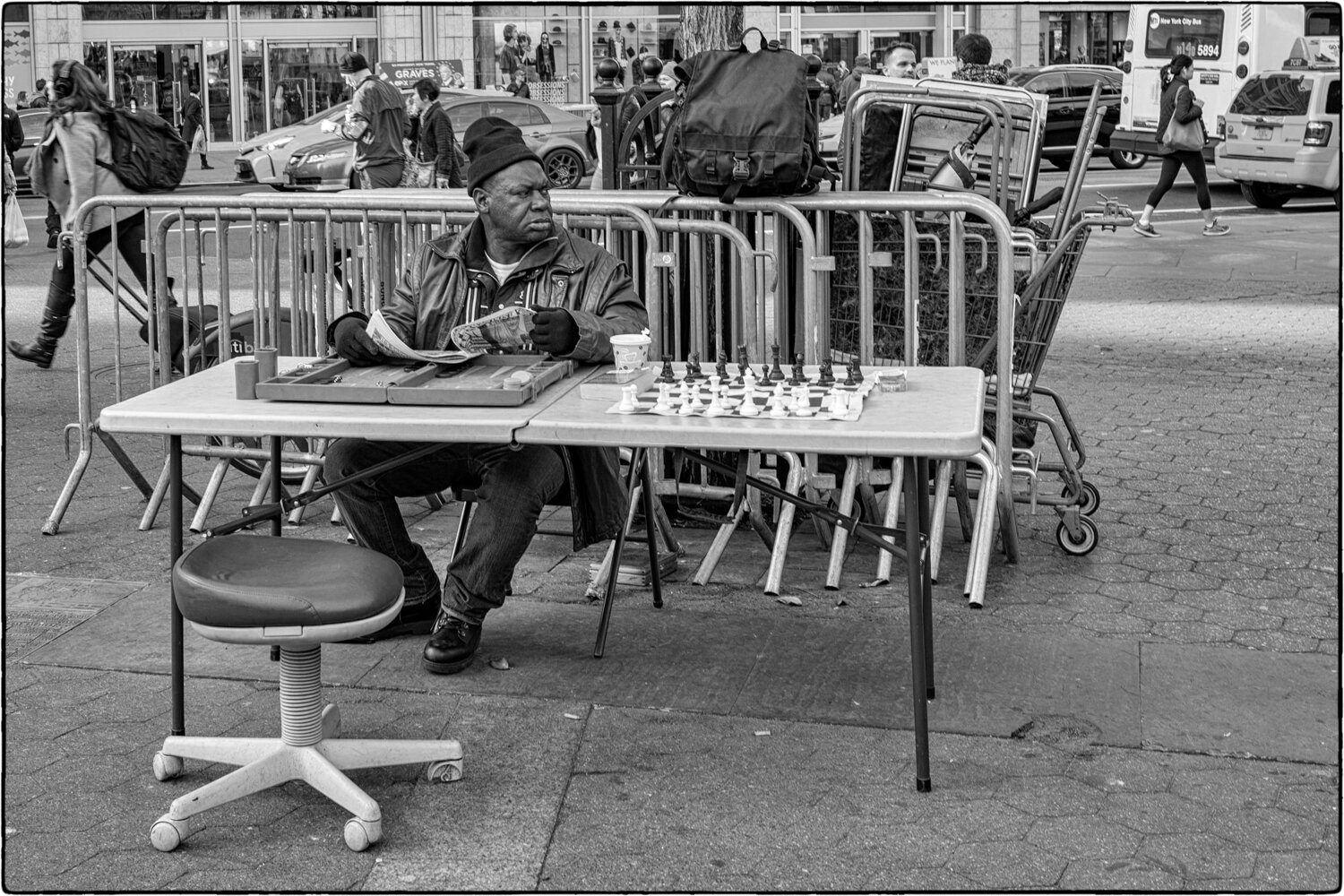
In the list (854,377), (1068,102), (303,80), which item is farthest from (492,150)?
(303,80)

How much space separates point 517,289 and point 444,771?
1645 millimetres

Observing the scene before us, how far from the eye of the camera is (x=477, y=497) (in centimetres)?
469

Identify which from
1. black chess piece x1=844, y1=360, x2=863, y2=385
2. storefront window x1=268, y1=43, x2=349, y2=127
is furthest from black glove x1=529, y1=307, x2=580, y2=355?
storefront window x1=268, y1=43, x2=349, y2=127

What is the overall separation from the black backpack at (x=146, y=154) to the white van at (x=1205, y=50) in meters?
15.4

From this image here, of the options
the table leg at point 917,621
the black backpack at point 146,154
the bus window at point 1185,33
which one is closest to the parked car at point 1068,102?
the bus window at point 1185,33

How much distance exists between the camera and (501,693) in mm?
4609

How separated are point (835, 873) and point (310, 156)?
1948 cm

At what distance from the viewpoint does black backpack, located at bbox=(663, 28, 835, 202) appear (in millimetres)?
5605

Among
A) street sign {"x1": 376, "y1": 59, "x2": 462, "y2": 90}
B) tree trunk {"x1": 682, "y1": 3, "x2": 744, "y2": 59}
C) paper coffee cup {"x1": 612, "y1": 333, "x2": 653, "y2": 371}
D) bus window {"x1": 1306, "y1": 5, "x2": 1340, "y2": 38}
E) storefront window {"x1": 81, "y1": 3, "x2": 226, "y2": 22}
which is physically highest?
storefront window {"x1": 81, "y1": 3, "x2": 226, "y2": 22}

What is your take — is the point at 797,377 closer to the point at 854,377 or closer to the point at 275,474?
the point at 854,377

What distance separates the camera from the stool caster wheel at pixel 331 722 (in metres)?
4.06

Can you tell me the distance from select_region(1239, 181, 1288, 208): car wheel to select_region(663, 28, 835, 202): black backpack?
1487 cm

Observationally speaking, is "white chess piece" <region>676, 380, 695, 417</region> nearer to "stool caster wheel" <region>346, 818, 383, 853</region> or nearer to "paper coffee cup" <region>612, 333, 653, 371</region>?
"paper coffee cup" <region>612, 333, 653, 371</region>

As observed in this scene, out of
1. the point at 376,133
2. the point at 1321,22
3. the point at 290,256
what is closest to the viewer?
the point at 290,256
